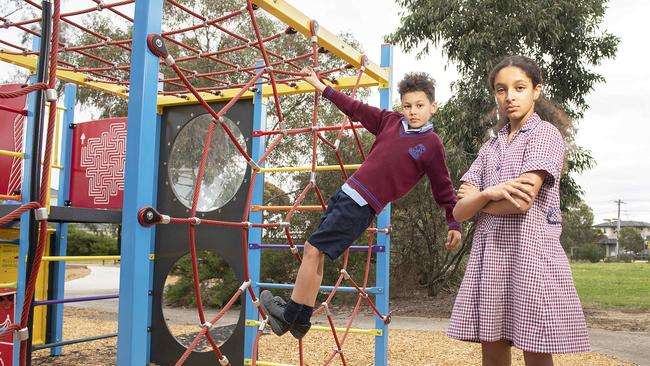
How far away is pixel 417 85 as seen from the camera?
217cm

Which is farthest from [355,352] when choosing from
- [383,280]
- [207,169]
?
[207,169]

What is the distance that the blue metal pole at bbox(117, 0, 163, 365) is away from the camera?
5.20ft

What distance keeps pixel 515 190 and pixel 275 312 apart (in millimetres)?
1000

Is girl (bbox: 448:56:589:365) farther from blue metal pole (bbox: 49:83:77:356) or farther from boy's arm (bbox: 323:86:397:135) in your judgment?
blue metal pole (bbox: 49:83:77:356)

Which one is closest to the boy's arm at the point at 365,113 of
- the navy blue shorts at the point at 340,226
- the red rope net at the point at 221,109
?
the red rope net at the point at 221,109

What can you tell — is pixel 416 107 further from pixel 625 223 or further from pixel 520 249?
pixel 625 223

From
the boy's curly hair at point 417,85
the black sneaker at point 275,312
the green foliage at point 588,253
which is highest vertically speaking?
the boy's curly hair at point 417,85

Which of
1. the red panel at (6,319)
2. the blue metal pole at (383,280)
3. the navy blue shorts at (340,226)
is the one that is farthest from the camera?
the blue metal pole at (383,280)

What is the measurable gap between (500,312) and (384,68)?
2.32 meters

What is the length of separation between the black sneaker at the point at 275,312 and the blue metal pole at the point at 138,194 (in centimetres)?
49

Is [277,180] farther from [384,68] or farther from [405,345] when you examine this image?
[384,68]

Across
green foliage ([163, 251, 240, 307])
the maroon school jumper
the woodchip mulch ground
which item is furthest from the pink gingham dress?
green foliage ([163, 251, 240, 307])

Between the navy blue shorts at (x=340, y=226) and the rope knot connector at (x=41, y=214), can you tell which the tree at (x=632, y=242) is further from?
the rope knot connector at (x=41, y=214)

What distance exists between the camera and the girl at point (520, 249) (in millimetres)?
1396
